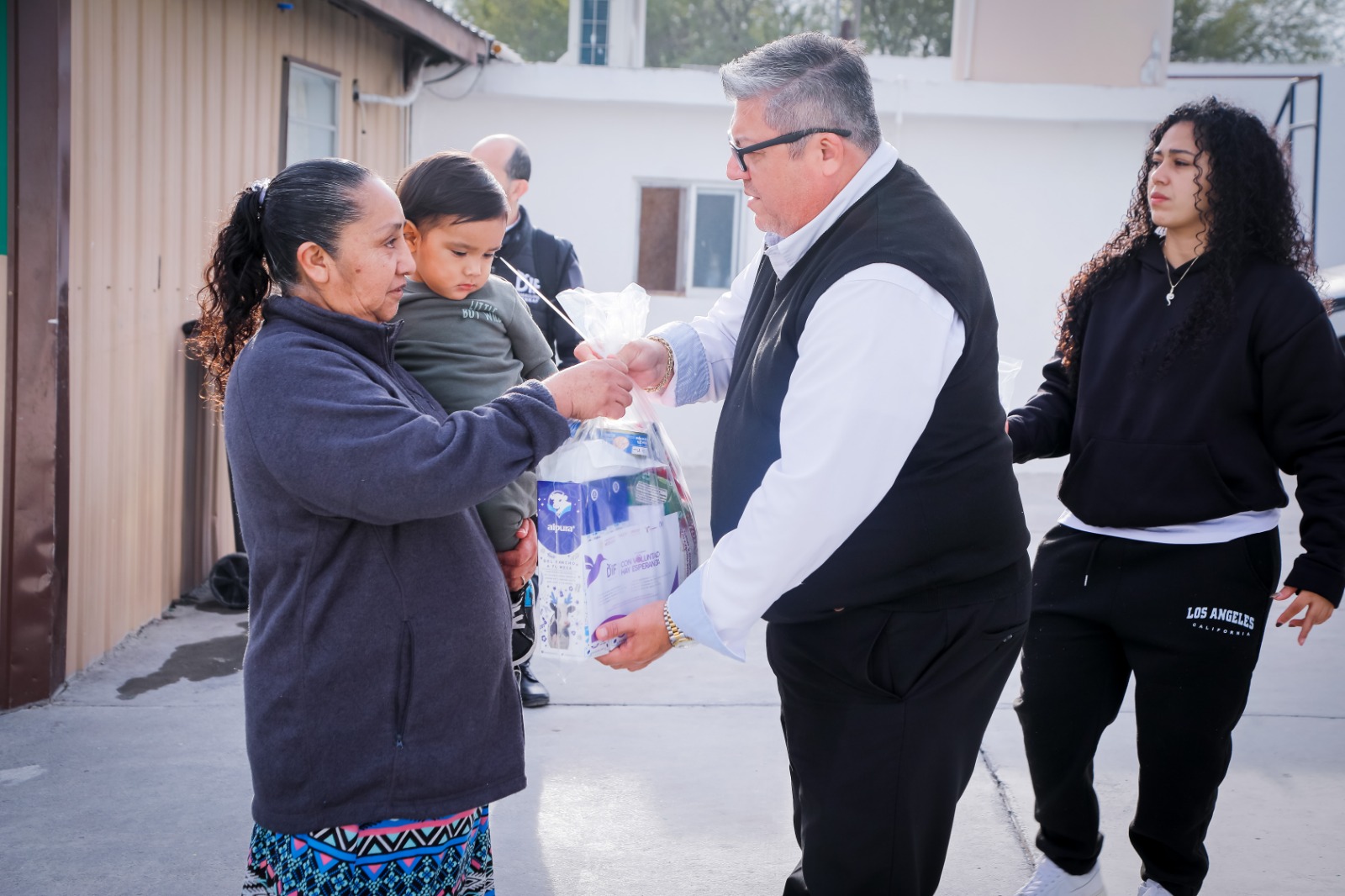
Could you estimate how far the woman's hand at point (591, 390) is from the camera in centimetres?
203

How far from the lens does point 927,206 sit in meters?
2.01

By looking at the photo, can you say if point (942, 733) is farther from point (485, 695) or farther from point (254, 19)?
point (254, 19)

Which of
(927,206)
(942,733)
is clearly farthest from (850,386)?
(942,733)

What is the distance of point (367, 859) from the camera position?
197 cm

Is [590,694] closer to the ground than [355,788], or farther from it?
closer to the ground

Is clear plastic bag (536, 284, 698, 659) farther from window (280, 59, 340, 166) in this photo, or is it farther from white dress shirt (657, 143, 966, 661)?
window (280, 59, 340, 166)

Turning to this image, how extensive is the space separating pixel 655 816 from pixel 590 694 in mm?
1092

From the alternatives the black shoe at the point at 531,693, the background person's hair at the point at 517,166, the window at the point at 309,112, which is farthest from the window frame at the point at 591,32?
the black shoe at the point at 531,693

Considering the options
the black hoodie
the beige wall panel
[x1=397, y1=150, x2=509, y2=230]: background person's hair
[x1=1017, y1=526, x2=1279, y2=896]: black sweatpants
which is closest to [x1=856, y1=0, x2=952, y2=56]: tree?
the beige wall panel

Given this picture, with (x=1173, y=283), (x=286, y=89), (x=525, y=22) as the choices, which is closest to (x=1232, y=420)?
(x=1173, y=283)

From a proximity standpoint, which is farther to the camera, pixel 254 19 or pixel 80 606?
pixel 254 19

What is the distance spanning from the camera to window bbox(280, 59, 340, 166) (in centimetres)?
670

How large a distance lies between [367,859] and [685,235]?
7.77 m

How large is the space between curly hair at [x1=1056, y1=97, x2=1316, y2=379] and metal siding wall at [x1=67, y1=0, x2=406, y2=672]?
3.74 meters
